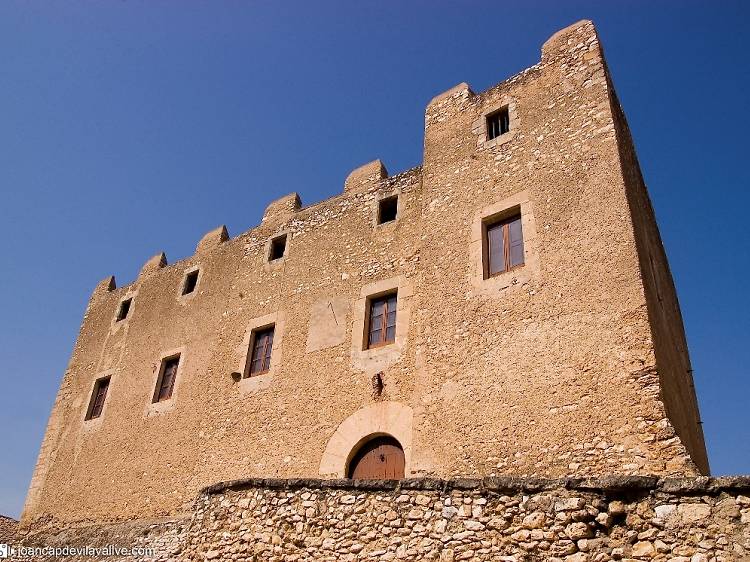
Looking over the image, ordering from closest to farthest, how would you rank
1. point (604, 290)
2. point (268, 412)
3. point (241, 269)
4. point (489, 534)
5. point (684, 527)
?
1. point (684, 527)
2. point (489, 534)
3. point (604, 290)
4. point (268, 412)
5. point (241, 269)

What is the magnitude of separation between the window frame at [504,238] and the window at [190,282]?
27.4 feet

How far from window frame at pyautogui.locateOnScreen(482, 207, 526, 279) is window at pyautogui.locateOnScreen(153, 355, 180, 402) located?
7892 mm

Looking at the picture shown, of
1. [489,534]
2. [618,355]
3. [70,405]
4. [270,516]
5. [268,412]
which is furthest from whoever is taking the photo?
[70,405]

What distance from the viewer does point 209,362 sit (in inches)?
520

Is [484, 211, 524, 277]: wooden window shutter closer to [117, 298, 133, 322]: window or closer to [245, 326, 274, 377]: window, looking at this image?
[245, 326, 274, 377]: window

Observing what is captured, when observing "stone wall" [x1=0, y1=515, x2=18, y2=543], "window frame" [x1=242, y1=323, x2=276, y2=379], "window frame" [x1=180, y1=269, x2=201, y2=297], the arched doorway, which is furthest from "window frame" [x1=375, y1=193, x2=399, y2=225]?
"stone wall" [x1=0, y1=515, x2=18, y2=543]

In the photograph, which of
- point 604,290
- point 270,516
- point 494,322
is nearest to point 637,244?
point 604,290

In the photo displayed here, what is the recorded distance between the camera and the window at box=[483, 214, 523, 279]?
923cm

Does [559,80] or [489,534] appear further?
[559,80]

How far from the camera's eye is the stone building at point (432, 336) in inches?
300

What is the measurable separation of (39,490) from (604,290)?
45.2 feet

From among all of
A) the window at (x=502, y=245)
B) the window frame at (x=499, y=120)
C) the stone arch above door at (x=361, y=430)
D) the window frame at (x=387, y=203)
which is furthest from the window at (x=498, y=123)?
the stone arch above door at (x=361, y=430)

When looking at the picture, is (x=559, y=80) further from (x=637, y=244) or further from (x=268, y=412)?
(x=268, y=412)

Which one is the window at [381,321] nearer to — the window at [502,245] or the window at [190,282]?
the window at [502,245]
